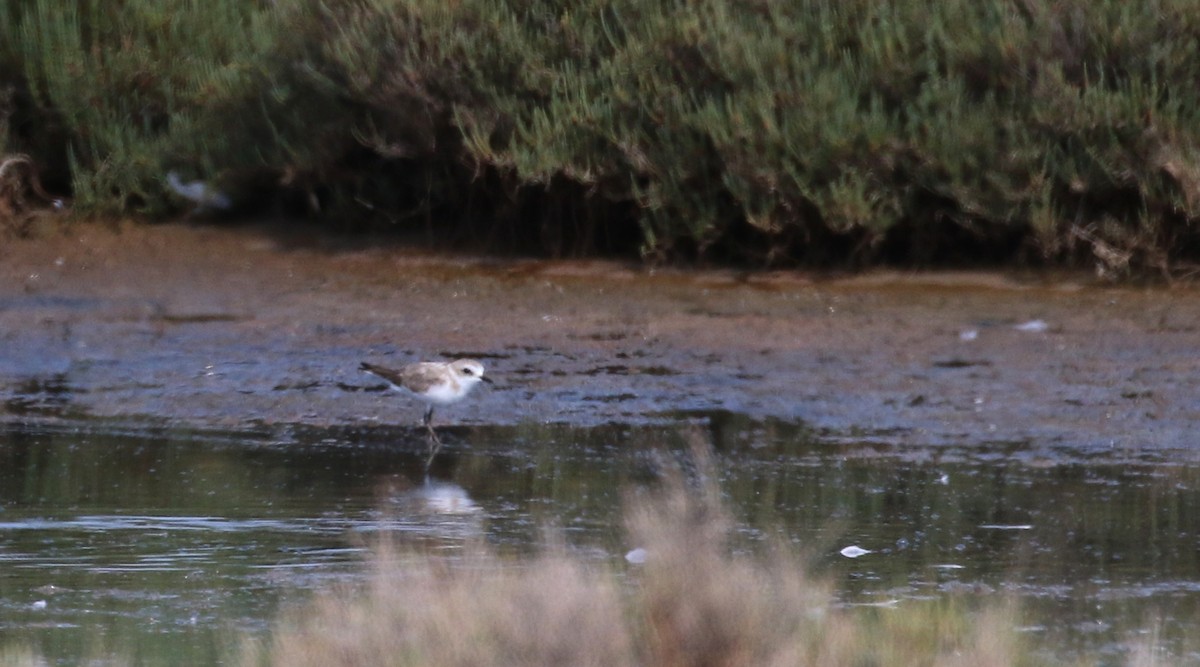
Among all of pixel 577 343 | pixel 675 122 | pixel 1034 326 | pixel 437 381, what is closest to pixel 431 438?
pixel 437 381

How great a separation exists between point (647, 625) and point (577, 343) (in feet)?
22.2

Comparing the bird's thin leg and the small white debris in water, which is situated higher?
the small white debris in water

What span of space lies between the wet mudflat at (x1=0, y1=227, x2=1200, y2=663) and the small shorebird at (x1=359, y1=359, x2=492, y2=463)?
0.87 feet

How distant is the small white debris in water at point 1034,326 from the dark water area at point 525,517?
7.25ft

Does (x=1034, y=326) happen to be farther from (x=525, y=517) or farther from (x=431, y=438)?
(x=525, y=517)

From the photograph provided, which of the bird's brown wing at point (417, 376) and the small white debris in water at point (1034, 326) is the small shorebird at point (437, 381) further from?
the small white debris in water at point (1034, 326)

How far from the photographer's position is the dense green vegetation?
12.2 meters

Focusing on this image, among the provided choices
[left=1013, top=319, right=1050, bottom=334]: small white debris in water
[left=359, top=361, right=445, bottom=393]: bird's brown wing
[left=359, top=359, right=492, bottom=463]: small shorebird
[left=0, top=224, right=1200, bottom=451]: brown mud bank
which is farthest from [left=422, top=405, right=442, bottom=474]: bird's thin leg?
[left=1013, top=319, right=1050, bottom=334]: small white debris in water

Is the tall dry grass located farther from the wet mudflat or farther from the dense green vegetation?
the dense green vegetation

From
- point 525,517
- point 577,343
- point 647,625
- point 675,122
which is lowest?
point 577,343

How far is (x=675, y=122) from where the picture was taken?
12867mm

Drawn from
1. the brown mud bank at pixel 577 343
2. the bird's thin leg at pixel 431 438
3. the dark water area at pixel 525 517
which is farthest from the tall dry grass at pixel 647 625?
the brown mud bank at pixel 577 343

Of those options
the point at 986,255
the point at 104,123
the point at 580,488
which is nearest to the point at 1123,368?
the point at 986,255

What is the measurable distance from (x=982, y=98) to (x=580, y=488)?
522cm
